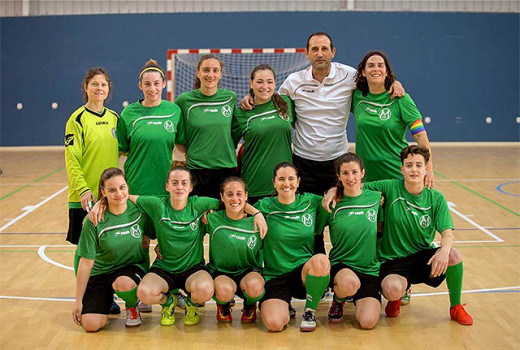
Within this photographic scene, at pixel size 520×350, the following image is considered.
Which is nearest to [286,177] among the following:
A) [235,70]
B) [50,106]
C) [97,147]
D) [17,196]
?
[97,147]

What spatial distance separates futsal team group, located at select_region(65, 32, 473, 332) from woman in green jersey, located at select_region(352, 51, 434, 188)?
0.01 meters

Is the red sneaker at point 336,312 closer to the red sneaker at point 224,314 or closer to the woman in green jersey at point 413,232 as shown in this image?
the woman in green jersey at point 413,232

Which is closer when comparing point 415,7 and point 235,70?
point 235,70

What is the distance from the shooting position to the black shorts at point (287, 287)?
454 centimetres

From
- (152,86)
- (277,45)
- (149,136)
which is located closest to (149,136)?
(149,136)

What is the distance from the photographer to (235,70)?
43.3 feet

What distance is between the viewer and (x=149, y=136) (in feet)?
15.5

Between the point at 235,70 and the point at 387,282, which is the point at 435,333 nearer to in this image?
the point at 387,282

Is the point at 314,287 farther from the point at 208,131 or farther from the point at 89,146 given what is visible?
the point at 89,146

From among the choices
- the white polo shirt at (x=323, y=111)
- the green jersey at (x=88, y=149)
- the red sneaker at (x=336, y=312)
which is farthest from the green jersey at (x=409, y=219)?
the green jersey at (x=88, y=149)

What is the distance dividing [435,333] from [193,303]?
5.23 feet

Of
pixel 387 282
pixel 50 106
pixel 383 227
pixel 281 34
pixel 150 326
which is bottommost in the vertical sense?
pixel 150 326

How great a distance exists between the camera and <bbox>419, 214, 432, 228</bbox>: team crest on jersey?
4711 millimetres

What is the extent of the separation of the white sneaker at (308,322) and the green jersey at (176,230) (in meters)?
0.83
